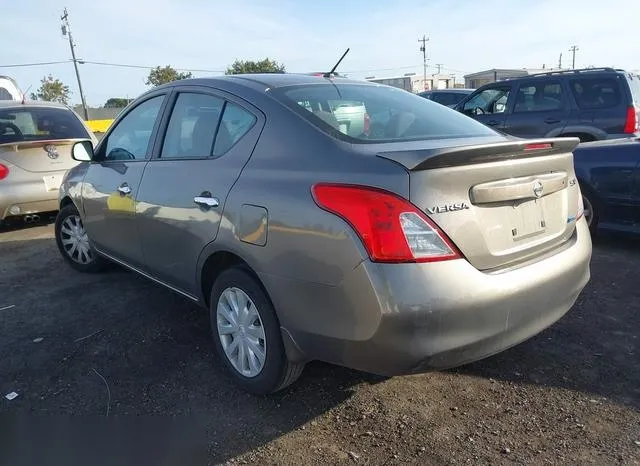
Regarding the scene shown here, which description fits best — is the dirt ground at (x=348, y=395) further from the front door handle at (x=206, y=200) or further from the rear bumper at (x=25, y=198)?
the rear bumper at (x=25, y=198)

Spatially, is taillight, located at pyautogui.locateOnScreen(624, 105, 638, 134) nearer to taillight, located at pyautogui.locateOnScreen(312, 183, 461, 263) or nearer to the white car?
taillight, located at pyautogui.locateOnScreen(312, 183, 461, 263)

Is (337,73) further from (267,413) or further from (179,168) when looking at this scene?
(267,413)

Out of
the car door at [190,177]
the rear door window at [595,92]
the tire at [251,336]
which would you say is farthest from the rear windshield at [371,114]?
the rear door window at [595,92]

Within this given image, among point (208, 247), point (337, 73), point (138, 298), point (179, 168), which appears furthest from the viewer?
point (138, 298)

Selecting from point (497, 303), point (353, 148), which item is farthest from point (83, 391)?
point (497, 303)

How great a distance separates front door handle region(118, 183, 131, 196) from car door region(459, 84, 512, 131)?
21.1 feet

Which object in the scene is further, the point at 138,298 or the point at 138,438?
the point at 138,298

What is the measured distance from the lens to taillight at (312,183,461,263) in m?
2.19

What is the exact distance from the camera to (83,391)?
3.05 m

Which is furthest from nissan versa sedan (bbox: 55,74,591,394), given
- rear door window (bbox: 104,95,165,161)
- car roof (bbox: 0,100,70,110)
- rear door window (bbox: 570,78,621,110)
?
rear door window (bbox: 570,78,621,110)

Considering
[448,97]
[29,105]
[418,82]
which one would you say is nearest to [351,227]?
[29,105]

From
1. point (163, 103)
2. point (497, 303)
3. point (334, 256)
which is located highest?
point (163, 103)

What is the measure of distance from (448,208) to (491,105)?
745 cm

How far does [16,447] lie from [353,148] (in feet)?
7.03
